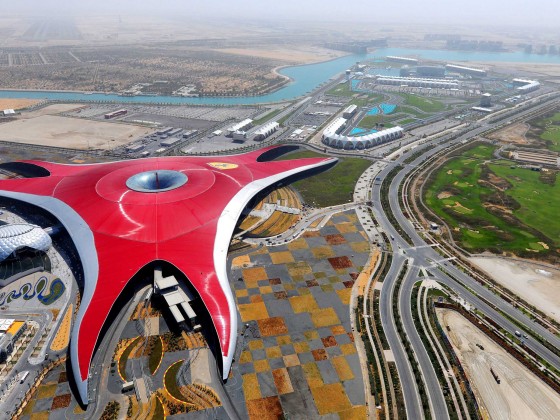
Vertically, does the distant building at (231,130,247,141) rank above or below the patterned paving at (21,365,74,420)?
above

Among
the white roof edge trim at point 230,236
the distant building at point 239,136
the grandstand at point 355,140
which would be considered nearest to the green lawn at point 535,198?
the grandstand at point 355,140

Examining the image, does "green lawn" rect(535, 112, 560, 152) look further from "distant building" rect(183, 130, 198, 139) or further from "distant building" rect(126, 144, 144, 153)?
"distant building" rect(126, 144, 144, 153)

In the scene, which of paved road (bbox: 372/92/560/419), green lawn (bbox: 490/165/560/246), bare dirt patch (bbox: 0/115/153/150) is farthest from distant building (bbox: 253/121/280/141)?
green lawn (bbox: 490/165/560/246)

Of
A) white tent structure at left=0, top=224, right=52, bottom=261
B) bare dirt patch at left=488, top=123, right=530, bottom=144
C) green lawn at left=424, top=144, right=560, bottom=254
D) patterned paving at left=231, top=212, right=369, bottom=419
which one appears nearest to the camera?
patterned paving at left=231, top=212, right=369, bottom=419

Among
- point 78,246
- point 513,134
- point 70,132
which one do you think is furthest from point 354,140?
point 70,132

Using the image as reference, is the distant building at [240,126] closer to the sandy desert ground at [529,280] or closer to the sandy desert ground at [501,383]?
the sandy desert ground at [529,280]

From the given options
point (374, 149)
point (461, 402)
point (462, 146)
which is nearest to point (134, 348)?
point (461, 402)

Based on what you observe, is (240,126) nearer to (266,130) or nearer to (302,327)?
(266,130)

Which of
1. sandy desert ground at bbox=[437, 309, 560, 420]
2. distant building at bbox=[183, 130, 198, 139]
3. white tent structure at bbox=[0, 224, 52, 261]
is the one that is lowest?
sandy desert ground at bbox=[437, 309, 560, 420]
